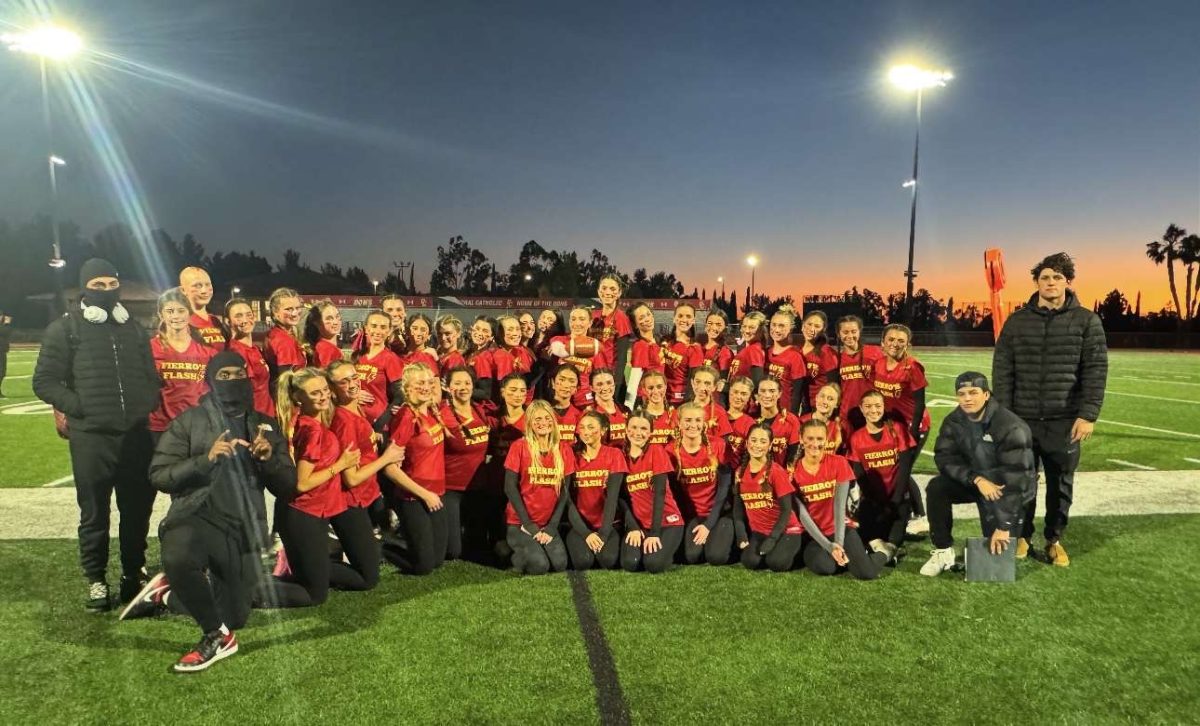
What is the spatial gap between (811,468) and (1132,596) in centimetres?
195

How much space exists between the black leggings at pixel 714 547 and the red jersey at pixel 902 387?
1775 millimetres

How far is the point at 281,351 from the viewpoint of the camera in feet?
17.0

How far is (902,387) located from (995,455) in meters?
1.18

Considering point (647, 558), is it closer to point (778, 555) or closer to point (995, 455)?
point (778, 555)

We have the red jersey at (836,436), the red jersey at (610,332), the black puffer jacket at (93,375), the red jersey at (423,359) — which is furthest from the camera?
the red jersey at (610,332)

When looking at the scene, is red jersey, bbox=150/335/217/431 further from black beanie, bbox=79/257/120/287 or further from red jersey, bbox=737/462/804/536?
red jersey, bbox=737/462/804/536

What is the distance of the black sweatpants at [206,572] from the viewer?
3.19 metres

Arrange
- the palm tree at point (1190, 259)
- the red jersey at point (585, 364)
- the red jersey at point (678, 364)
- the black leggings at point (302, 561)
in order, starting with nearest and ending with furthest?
the black leggings at point (302, 561), the red jersey at point (585, 364), the red jersey at point (678, 364), the palm tree at point (1190, 259)

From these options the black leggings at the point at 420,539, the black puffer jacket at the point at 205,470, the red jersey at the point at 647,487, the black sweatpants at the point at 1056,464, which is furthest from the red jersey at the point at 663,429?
the black puffer jacket at the point at 205,470

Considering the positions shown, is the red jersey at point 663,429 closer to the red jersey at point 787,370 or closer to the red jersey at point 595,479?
the red jersey at point 595,479

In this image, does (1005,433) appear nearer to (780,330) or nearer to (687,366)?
(780,330)

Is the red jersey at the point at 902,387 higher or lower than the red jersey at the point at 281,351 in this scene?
lower

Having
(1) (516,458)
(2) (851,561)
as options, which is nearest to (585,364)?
(1) (516,458)

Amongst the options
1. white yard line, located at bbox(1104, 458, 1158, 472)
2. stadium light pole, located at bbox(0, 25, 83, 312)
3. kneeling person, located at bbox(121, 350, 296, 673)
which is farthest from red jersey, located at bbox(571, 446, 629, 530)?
stadium light pole, located at bbox(0, 25, 83, 312)
